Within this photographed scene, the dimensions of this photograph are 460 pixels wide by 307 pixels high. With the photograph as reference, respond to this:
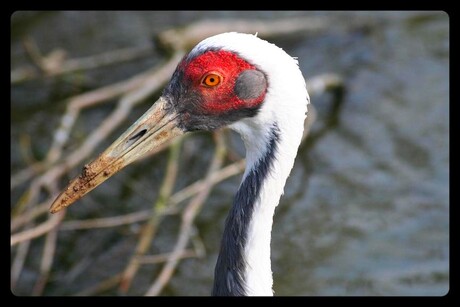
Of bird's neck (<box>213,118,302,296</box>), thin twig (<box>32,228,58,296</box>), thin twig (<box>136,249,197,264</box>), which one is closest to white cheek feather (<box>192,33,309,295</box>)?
bird's neck (<box>213,118,302,296</box>)

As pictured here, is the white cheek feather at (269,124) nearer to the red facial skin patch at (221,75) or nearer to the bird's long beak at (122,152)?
the red facial skin patch at (221,75)

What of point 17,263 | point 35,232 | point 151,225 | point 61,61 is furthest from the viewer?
point 61,61

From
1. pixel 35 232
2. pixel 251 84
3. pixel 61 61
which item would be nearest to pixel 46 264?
pixel 35 232

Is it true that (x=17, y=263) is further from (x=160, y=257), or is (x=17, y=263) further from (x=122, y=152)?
(x=122, y=152)

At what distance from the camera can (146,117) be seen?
3939 mm

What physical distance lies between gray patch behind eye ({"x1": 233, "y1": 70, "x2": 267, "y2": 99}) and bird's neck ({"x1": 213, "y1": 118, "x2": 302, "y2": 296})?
6.7 inches

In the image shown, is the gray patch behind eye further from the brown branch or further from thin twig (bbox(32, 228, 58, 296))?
the brown branch

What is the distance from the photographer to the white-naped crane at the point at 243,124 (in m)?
3.77

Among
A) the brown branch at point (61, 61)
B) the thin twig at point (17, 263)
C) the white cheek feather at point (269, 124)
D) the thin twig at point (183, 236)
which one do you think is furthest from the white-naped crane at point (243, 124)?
the brown branch at point (61, 61)

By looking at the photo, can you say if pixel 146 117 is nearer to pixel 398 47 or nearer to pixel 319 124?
pixel 319 124

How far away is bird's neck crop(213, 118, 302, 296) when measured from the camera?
3.75 m

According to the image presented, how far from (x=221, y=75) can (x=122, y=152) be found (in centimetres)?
53

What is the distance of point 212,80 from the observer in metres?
3.89

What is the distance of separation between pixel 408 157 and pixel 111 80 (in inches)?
112
